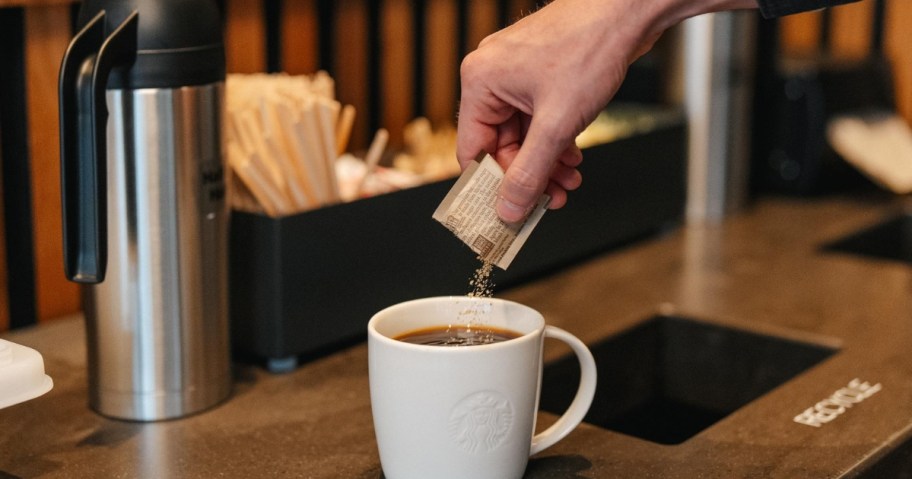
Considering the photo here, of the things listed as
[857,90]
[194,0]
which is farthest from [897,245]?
[194,0]

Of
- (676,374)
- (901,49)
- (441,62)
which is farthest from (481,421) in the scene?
(901,49)

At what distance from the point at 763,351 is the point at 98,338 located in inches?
28.7

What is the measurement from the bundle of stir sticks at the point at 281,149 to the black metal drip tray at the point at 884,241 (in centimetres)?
84

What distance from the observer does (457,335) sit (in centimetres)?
97

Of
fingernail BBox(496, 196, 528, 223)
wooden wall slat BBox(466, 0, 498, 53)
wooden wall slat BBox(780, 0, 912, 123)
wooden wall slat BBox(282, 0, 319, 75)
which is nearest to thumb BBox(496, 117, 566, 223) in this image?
fingernail BBox(496, 196, 528, 223)

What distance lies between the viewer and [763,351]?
4.43 ft

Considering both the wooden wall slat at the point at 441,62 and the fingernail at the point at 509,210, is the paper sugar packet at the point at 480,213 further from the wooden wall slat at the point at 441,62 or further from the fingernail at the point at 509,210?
the wooden wall slat at the point at 441,62

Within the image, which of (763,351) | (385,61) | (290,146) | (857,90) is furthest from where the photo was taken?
(857,90)

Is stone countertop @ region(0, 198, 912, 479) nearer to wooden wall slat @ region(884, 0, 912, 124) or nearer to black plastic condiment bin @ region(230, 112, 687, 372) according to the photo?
black plastic condiment bin @ region(230, 112, 687, 372)

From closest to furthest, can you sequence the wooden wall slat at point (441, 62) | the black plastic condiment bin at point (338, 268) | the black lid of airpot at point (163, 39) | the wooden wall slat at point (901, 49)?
the black lid of airpot at point (163, 39) < the black plastic condiment bin at point (338, 268) < the wooden wall slat at point (441, 62) < the wooden wall slat at point (901, 49)

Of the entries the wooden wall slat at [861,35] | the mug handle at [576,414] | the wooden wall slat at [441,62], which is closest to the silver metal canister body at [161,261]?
the mug handle at [576,414]

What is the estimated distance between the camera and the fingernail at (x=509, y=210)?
931 millimetres

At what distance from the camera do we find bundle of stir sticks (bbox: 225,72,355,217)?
121 centimetres

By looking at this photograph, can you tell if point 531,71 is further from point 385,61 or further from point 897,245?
point 897,245
